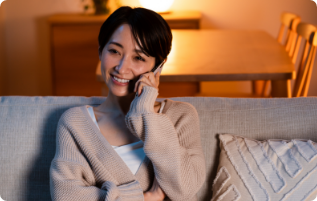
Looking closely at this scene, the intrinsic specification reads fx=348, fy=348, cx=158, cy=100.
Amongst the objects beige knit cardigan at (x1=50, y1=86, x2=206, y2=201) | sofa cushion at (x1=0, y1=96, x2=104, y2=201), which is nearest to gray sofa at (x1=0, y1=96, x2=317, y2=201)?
sofa cushion at (x1=0, y1=96, x2=104, y2=201)

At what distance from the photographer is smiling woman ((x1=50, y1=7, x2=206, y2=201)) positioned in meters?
1.09

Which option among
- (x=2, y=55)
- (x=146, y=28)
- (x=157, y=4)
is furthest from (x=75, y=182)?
(x=2, y=55)

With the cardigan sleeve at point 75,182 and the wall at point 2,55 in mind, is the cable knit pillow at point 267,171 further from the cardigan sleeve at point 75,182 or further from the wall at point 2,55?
the wall at point 2,55

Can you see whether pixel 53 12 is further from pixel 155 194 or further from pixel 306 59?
pixel 155 194

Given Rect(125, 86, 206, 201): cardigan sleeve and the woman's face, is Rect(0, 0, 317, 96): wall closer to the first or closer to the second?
the woman's face

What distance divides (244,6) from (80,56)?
5.71 ft

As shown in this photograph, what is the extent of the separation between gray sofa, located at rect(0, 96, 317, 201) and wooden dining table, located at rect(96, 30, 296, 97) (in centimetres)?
55

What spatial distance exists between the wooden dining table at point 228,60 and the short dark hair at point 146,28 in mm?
710


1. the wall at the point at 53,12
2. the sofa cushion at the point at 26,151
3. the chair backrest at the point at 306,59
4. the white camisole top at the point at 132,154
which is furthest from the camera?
the wall at the point at 53,12

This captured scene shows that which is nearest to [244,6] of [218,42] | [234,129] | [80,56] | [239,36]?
[239,36]

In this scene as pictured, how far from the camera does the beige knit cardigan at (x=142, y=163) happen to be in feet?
3.54

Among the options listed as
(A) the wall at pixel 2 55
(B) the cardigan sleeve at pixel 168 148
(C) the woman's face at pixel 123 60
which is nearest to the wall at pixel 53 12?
(A) the wall at pixel 2 55

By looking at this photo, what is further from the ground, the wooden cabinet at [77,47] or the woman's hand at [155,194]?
the woman's hand at [155,194]

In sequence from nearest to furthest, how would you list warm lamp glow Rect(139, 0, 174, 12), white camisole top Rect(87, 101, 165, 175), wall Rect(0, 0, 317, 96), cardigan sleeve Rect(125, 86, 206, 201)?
1. cardigan sleeve Rect(125, 86, 206, 201)
2. white camisole top Rect(87, 101, 165, 175)
3. warm lamp glow Rect(139, 0, 174, 12)
4. wall Rect(0, 0, 317, 96)
